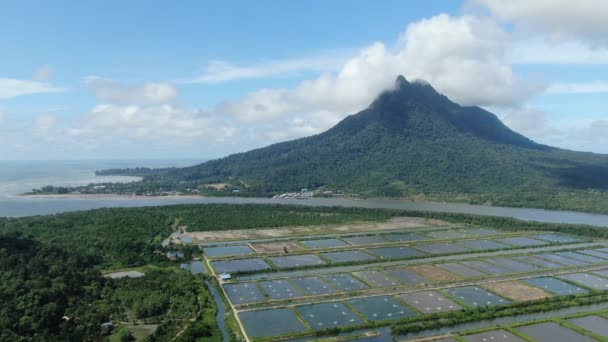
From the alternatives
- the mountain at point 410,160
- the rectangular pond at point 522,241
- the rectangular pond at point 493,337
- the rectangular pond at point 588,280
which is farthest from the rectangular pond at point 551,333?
the mountain at point 410,160

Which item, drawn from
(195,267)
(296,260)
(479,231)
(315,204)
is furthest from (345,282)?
(315,204)

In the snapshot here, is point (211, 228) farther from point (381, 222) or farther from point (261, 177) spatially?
point (261, 177)

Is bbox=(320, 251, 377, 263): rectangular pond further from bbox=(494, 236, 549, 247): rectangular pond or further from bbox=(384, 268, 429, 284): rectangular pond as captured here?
bbox=(494, 236, 549, 247): rectangular pond

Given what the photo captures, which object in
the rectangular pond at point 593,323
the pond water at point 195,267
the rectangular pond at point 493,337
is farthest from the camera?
the pond water at point 195,267

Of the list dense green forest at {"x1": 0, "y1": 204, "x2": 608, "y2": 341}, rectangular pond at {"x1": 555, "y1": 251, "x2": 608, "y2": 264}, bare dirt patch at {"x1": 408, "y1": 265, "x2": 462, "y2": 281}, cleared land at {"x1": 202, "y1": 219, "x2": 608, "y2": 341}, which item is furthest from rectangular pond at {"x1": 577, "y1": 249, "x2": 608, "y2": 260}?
bare dirt patch at {"x1": 408, "y1": 265, "x2": 462, "y2": 281}

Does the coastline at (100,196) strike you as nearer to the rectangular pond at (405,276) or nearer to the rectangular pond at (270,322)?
the rectangular pond at (405,276)
